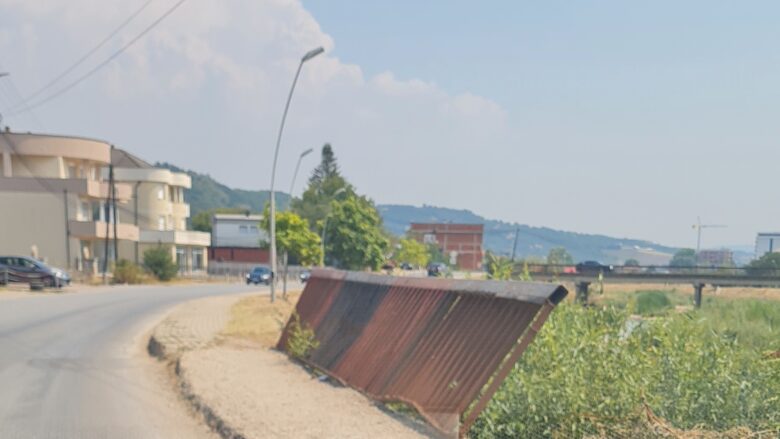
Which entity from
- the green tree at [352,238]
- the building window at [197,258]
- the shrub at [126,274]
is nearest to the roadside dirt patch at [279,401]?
the shrub at [126,274]

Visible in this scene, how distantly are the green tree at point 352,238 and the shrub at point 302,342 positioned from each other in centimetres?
4241

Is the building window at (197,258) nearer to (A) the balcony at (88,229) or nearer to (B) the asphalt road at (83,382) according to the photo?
(A) the balcony at (88,229)

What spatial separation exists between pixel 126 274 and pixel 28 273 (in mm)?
11978

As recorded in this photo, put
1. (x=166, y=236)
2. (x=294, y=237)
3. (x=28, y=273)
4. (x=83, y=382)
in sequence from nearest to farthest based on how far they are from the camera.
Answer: (x=83, y=382) → (x=28, y=273) → (x=294, y=237) → (x=166, y=236)

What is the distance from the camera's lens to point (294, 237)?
35.7 metres

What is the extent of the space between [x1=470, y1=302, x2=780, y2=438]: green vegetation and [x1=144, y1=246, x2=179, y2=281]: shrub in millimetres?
48076

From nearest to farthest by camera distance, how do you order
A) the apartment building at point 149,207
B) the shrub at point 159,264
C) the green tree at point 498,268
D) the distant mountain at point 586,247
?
the green tree at point 498,268, the distant mountain at point 586,247, the shrub at point 159,264, the apartment building at point 149,207

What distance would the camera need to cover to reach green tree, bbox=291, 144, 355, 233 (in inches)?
4094

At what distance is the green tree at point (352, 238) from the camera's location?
5553 cm

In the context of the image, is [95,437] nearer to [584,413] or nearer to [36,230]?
[584,413]

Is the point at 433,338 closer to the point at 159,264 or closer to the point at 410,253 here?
the point at 159,264

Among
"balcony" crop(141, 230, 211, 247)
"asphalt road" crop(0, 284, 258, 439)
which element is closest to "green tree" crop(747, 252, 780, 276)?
"asphalt road" crop(0, 284, 258, 439)

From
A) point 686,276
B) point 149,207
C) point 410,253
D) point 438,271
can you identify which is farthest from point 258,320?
point 410,253

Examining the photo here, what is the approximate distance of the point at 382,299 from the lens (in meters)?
10.4
